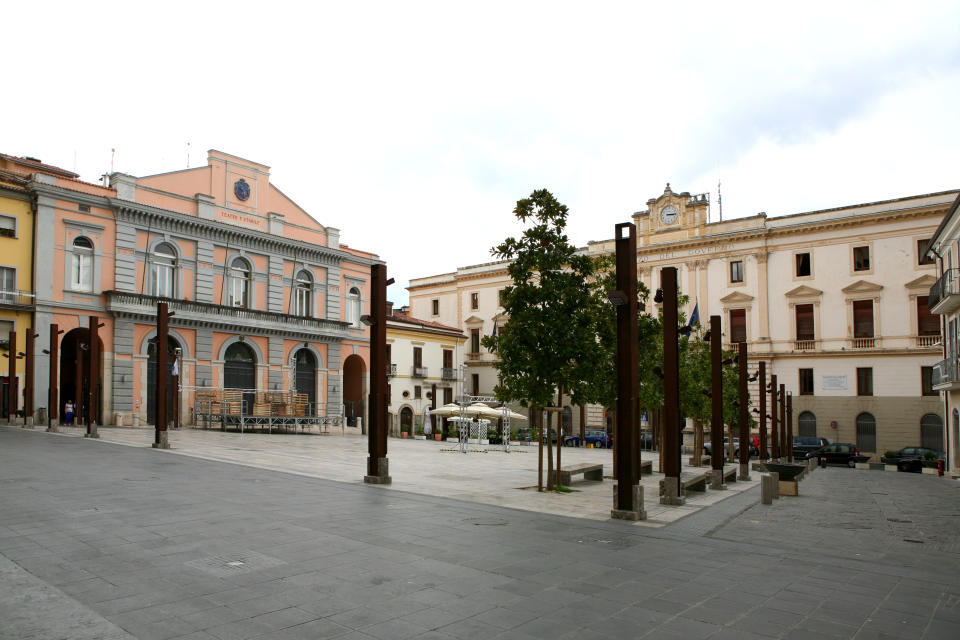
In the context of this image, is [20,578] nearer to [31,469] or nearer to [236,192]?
[31,469]

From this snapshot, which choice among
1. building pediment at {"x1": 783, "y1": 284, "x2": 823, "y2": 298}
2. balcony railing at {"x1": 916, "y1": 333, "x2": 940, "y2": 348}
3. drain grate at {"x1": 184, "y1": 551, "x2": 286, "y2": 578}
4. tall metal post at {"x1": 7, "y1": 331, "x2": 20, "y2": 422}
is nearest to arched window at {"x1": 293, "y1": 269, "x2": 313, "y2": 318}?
tall metal post at {"x1": 7, "y1": 331, "x2": 20, "y2": 422}

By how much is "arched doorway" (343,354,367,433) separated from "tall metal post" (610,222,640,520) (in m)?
38.2

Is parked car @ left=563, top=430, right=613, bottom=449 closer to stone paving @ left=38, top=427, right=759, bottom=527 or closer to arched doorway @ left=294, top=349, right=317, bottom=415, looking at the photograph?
arched doorway @ left=294, top=349, right=317, bottom=415

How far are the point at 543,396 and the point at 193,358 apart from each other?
28.4 meters

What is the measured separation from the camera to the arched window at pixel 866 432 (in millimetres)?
45688

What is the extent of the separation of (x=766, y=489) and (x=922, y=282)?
3686 centimetres

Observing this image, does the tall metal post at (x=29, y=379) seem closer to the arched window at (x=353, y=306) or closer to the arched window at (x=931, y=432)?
the arched window at (x=353, y=306)

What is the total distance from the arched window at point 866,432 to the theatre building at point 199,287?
3236 cm

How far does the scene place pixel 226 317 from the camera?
39.6 metres

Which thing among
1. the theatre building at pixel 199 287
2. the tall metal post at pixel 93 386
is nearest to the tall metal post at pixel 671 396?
the tall metal post at pixel 93 386

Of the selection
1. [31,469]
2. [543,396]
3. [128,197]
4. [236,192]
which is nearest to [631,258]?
[543,396]

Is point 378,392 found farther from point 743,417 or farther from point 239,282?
point 239,282

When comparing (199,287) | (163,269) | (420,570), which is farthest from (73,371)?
(420,570)

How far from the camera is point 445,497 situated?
13414mm
